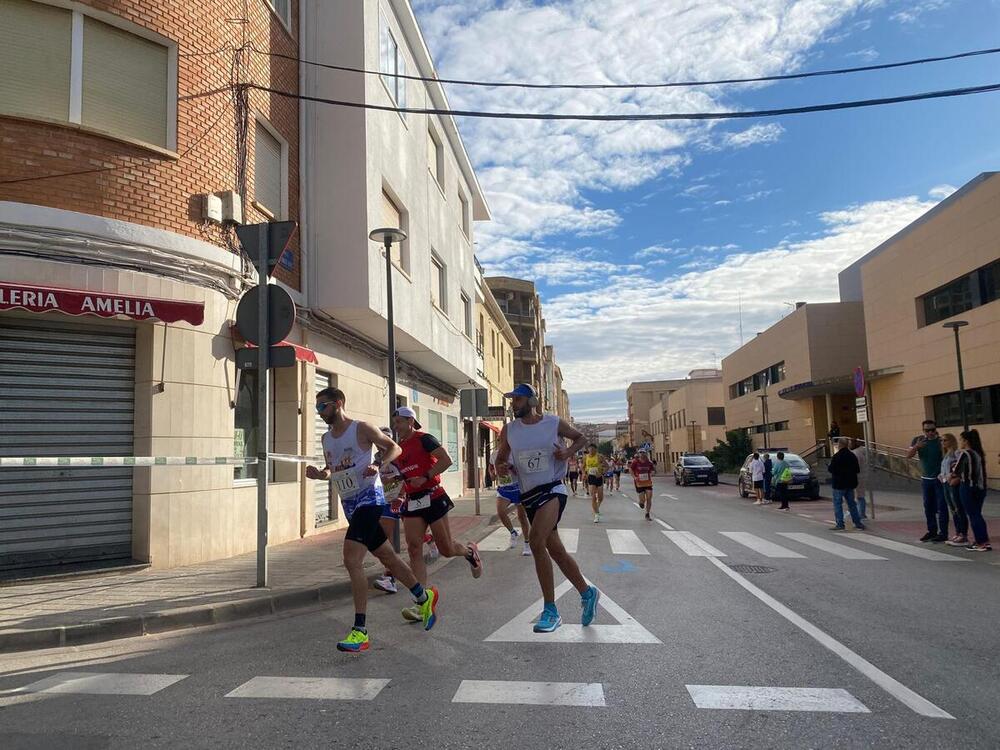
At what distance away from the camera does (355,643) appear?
196 inches

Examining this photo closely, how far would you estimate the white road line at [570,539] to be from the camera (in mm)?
10504

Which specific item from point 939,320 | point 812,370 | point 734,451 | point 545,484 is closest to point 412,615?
point 545,484

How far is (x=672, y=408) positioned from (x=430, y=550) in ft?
249

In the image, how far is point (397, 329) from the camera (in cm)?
1448

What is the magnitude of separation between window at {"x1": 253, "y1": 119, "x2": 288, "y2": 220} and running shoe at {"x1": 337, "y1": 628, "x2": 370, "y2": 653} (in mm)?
7579

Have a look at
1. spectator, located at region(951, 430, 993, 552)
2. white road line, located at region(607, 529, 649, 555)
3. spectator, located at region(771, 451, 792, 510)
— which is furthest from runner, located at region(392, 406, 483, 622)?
spectator, located at region(771, 451, 792, 510)

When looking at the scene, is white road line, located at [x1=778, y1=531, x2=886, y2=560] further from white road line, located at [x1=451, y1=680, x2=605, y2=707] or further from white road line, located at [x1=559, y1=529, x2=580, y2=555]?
white road line, located at [x1=451, y1=680, x2=605, y2=707]

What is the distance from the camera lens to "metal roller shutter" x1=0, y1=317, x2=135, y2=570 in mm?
7844

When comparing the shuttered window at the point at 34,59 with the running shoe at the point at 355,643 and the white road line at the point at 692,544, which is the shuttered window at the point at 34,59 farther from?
the white road line at the point at 692,544

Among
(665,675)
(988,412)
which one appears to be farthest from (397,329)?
(988,412)

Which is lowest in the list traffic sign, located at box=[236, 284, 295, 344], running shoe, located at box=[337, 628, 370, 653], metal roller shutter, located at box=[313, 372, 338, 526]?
running shoe, located at box=[337, 628, 370, 653]

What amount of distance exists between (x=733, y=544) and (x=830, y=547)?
1.35 metres

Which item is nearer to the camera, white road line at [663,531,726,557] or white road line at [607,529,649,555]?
white road line at [663,531,726,557]

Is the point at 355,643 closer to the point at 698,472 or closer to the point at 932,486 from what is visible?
the point at 932,486
